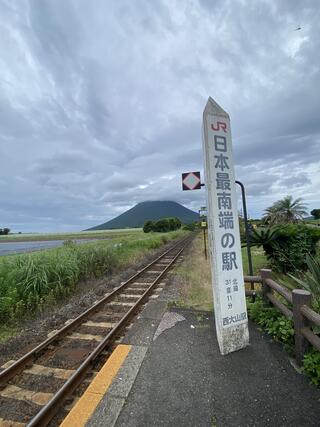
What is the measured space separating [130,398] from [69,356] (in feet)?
5.22

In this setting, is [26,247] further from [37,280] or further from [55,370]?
[55,370]

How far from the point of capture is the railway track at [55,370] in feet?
8.71

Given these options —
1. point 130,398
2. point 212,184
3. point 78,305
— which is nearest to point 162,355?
point 130,398

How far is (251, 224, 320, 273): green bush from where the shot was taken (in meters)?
8.22

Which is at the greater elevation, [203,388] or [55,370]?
[203,388]

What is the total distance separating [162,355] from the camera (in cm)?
334

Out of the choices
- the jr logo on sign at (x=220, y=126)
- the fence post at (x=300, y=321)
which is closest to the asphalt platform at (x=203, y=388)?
the fence post at (x=300, y=321)

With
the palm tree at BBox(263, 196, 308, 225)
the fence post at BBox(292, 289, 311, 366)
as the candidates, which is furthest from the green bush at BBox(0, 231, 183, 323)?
the palm tree at BBox(263, 196, 308, 225)

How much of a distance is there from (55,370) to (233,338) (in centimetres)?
240

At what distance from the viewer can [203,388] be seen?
2666 millimetres

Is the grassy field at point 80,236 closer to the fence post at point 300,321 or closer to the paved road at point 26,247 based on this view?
the paved road at point 26,247

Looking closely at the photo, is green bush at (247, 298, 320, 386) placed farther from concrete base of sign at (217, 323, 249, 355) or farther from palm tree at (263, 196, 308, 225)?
palm tree at (263, 196, 308, 225)

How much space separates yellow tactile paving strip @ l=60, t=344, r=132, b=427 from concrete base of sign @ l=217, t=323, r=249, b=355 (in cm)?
128

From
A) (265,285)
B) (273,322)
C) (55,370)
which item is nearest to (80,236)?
(55,370)
